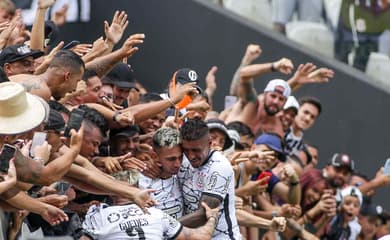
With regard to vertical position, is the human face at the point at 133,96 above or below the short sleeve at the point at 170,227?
below

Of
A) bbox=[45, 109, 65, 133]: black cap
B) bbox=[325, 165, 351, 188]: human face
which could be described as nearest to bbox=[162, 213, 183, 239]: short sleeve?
bbox=[45, 109, 65, 133]: black cap

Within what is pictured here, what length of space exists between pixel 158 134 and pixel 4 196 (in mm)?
1886

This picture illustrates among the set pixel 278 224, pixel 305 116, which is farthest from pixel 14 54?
pixel 305 116

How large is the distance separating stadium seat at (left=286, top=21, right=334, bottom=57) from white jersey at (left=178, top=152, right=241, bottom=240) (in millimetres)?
6683

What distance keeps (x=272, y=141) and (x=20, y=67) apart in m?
3.42

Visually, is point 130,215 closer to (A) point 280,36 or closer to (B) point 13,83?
(B) point 13,83

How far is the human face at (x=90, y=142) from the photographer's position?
11.4 m

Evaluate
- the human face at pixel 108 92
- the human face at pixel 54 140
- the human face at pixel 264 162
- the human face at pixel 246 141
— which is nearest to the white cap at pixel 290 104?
the human face at pixel 246 141

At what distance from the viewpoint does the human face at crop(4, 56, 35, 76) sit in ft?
39.2

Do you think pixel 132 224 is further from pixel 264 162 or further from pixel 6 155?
pixel 264 162

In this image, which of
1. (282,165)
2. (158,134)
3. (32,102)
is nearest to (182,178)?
(158,134)

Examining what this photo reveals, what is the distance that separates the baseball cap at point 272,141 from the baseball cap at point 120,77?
7.05 feet

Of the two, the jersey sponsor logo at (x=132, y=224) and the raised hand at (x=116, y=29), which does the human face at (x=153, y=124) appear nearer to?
the raised hand at (x=116, y=29)

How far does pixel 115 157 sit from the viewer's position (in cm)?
1157
